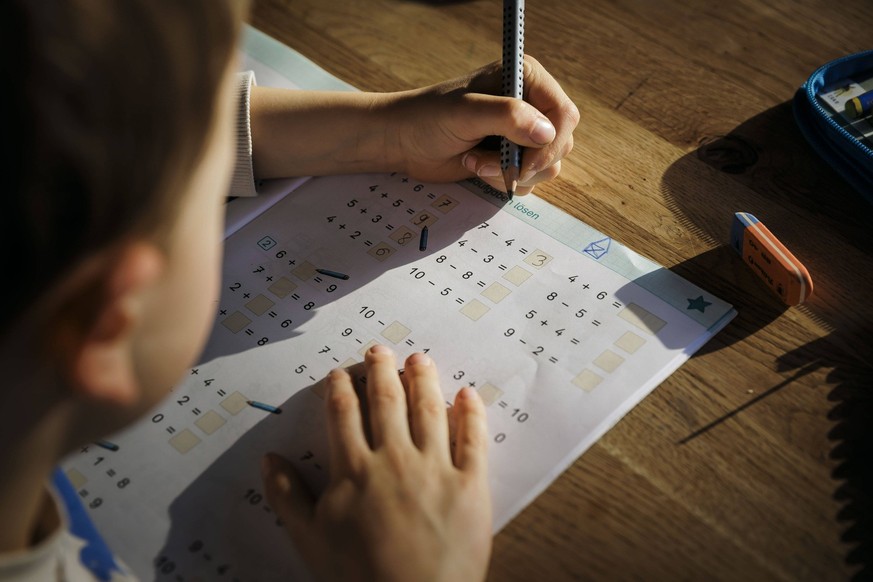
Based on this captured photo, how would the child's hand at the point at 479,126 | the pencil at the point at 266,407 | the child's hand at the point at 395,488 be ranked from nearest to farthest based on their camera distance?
the child's hand at the point at 395,488
the pencil at the point at 266,407
the child's hand at the point at 479,126

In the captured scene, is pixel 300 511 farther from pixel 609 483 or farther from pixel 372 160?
pixel 372 160

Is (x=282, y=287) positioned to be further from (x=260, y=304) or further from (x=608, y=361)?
(x=608, y=361)

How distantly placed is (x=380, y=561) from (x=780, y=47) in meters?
0.74

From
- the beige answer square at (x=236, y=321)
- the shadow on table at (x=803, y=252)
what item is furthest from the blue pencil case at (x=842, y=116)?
the beige answer square at (x=236, y=321)

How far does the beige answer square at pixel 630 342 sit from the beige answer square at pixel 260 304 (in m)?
0.31

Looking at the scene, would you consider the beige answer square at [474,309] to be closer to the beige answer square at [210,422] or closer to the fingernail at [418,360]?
the fingernail at [418,360]

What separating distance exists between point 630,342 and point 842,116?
Answer: 36 cm

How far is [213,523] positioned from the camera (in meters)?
0.54

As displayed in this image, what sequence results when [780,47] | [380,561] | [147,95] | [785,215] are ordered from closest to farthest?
[147,95] < [380,561] < [785,215] < [780,47]

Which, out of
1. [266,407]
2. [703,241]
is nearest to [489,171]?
[703,241]

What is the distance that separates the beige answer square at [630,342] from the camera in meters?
0.62

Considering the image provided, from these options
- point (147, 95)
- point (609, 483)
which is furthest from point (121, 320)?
point (609, 483)

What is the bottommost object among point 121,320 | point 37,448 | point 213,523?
point 213,523

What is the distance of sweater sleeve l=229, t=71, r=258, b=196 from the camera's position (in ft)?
2.48
